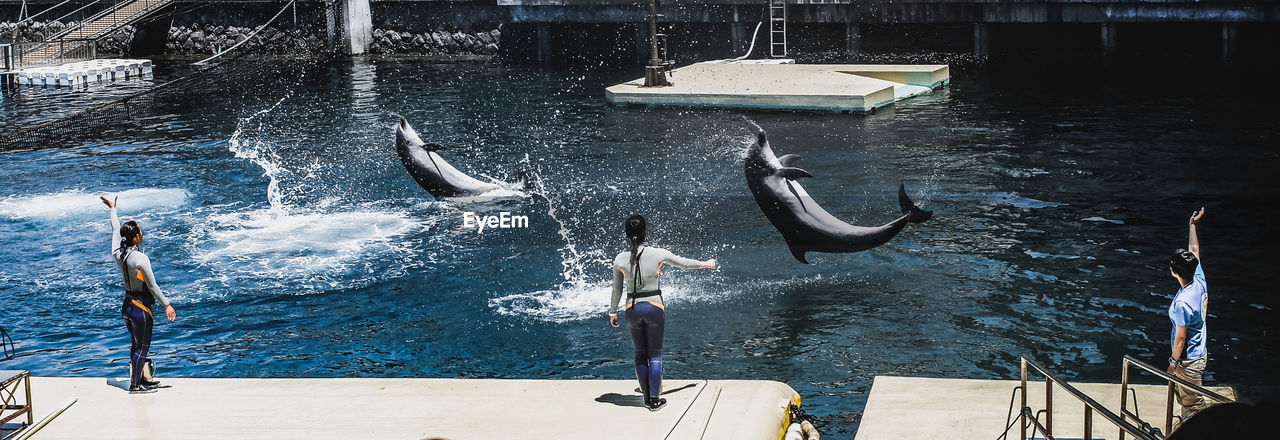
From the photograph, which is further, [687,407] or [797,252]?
[797,252]

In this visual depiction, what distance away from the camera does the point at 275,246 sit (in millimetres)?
18844

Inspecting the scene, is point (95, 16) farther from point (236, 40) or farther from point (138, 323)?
point (138, 323)

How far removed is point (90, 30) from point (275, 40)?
7502 millimetres

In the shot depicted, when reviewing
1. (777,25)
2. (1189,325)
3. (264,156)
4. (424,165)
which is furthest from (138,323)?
(777,25)

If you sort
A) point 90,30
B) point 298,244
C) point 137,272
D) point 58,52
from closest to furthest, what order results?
point 137,272
point 298,244
point 58,52
point 90,30

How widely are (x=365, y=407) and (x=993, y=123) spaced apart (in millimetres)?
22629

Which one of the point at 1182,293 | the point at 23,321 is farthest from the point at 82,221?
the point at 1182,293

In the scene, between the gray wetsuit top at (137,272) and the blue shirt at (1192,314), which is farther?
the gray wetsuit top at (137,272)

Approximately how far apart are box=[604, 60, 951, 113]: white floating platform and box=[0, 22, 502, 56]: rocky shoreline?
15.2 meters

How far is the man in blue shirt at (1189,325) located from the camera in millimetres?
8586

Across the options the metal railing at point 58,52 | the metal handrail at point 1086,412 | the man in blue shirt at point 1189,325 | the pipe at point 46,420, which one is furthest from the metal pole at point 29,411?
the metal railing at point 58,52

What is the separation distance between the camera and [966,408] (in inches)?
382

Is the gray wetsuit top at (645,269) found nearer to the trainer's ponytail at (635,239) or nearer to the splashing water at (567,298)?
the trainer's ponytail at (635,239)
